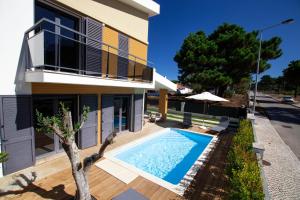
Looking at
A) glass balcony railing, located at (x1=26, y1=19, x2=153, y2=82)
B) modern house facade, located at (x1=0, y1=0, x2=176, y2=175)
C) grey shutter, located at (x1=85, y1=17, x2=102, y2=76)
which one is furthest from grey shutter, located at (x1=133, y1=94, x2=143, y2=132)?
grey shutter, located at (x1=85, y1=17, x2=102, y2=76)

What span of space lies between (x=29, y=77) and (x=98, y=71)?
2.82 m

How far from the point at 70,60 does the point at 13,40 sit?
2.24 m

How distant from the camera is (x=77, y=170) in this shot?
14.2ft

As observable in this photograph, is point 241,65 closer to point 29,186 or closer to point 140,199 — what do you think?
point 140,199

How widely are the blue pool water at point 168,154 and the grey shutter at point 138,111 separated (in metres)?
1.72

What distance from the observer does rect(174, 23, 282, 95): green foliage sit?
76.4ft

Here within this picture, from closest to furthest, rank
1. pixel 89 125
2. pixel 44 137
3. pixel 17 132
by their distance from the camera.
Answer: pixel 17 132 < pixel 44 137 < pixel 89 125

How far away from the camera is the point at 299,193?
5.85 metres

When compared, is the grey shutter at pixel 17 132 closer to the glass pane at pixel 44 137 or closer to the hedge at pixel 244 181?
the glass pane at pixel 44 137

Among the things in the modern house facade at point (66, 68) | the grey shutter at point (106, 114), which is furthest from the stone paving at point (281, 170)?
the grey shutter at point (106, 114)

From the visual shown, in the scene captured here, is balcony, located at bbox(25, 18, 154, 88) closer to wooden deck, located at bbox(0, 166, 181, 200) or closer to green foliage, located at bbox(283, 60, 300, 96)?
wooden deck, located at bbox(0, 166, 181, 200)

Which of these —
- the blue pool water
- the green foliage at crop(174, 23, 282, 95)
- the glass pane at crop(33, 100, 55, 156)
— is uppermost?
the green foliage at crop(174, 23, 282, 95)

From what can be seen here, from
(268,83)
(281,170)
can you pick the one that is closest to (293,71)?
(281,170)

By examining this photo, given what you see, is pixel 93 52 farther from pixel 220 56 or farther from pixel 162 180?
pixel 220 56
